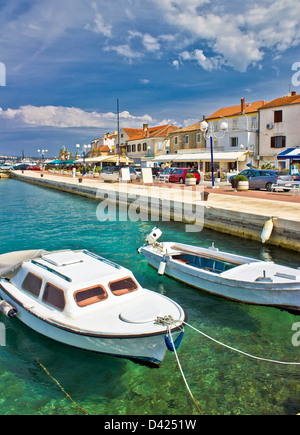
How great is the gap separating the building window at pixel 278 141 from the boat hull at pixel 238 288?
34725 millimetres

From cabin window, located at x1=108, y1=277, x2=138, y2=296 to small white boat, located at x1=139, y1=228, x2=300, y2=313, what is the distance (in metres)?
2.89


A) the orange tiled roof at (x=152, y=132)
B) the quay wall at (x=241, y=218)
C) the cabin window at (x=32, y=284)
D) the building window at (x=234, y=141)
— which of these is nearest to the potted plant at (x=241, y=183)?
the quay wall at (x=241, y=218)

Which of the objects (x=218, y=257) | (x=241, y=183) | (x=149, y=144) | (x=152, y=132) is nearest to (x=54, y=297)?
(x=218, y=257)

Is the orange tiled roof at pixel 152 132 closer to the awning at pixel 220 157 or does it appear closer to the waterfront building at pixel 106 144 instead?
the waterfront building at pixel 106 144

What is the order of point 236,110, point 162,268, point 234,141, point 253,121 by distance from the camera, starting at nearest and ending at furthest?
point 162,268 < point 253,121 < point 234,141 < point 236,110

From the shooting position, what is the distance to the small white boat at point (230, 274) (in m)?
8.34

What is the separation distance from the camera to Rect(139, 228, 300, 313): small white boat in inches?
328

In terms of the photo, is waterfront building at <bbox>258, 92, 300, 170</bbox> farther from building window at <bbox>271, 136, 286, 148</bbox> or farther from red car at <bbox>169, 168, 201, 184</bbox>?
red car at <bbox>169, 168, 201, 184</bbox>

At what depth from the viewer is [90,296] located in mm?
6812

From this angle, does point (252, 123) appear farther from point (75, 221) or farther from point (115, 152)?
point (115, 152)

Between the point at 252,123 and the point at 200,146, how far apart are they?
893 cm

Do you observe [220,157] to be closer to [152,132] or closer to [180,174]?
[180,174]

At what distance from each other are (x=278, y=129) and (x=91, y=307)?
39.6m
